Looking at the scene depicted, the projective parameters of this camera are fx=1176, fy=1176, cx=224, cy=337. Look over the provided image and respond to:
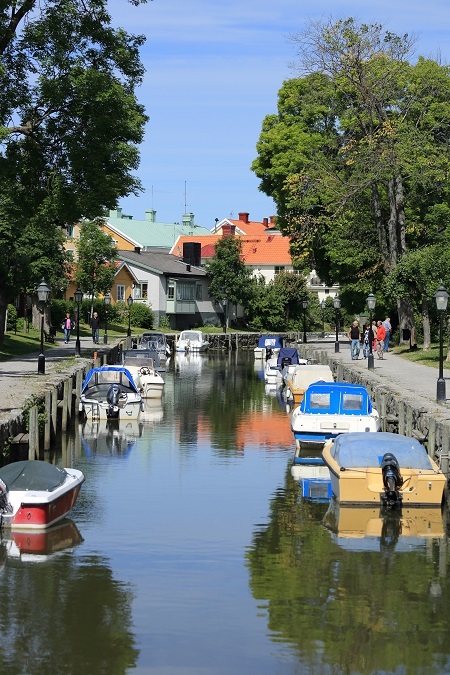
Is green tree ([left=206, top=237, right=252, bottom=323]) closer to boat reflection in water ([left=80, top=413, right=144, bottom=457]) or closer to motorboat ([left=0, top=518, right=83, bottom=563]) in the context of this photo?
boat reflection in water ([left=80, top=413, right=144, bottom=457])

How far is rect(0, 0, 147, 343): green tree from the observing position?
42.6 meters

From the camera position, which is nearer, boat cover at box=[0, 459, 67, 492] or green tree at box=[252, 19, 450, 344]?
boat cover at box=[0, 459, 67, 492]

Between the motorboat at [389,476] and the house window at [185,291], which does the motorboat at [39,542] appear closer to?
the motorboat at [389,476]

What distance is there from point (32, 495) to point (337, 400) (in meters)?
12.7

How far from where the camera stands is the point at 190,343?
294 ft

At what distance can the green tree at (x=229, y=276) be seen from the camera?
343 ft

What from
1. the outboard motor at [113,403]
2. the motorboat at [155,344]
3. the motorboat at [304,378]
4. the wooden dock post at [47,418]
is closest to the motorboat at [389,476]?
the wooden dock post at [47,418]

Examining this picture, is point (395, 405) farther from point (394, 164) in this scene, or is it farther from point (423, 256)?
point (394, 164)

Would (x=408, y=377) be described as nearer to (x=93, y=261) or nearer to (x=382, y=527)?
(x=382, y=527)

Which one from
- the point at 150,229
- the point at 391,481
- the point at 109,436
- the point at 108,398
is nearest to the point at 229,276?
the point at 150,229

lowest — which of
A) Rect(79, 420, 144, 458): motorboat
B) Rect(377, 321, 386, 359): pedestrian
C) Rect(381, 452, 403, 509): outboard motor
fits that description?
Answer: Rect(79, 420, 144, 458): motorboat

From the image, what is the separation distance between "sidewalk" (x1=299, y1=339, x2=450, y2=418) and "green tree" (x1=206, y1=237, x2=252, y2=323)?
44.9 metres

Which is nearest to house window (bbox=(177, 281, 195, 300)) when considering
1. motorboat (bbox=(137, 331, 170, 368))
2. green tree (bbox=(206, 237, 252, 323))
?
green tree (bbox=(206, 237, 252, 323))

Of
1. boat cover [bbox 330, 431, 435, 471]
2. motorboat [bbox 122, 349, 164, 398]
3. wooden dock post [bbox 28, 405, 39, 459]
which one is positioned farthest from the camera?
motorboat [bbox 122, 349, 164, 398]
